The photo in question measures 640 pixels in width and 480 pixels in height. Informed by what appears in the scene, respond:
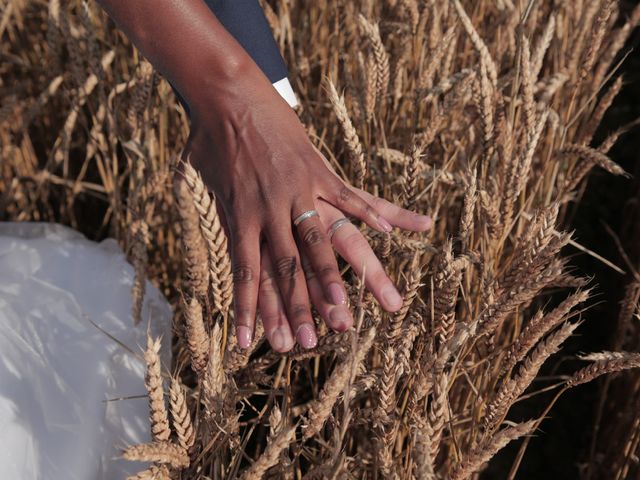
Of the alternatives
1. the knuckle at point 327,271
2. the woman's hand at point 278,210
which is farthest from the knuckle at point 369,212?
the knuckle at point 327,271

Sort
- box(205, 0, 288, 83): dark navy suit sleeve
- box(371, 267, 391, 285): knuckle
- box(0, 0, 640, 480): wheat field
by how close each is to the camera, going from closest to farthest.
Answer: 1. box(0, 0, 640, 480): wheat field
2. box(371, 267, 391, 285): knuckle
3. box(205, 0, 288, 83): dark navy suit sleeve

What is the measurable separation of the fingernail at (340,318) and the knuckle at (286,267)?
0.22 feet

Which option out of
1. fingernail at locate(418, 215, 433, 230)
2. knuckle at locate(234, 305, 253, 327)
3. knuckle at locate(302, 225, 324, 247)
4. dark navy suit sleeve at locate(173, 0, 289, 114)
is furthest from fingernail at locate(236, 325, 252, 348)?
dark navy suit sleeve at locate(173, 0, 289, 114)

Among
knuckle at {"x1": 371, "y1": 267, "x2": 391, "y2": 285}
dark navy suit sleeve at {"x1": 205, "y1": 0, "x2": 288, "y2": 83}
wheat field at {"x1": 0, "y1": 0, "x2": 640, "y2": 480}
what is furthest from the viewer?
dark navy suit sleeve at {"x1": 205, "y1": 0, "x2": 288, "y2": 83}

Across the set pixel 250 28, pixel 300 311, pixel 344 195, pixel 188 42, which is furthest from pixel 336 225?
pixel 250 28

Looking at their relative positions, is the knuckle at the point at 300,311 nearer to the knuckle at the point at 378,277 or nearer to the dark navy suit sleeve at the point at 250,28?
the knuckle at the point at 378,277

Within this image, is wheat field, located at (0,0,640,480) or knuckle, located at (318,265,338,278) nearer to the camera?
wheat field, located at (0,0,640,480)

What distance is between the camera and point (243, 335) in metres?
0.70

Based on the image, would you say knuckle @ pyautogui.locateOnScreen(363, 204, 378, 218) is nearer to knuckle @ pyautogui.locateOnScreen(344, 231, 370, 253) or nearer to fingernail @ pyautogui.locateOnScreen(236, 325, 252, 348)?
knuckle @ pyautogui.locateOnScreen(344, 231, 370, 253)

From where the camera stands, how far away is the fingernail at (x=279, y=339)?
2.36 feet

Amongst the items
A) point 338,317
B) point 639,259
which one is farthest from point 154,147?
point 639,259

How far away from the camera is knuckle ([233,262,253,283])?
76cm

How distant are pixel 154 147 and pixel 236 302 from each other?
25.6 inches

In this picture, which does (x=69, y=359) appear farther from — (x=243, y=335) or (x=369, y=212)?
(x=369, y=212)
